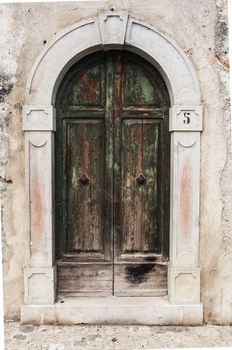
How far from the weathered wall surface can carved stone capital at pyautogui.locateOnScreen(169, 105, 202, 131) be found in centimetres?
10

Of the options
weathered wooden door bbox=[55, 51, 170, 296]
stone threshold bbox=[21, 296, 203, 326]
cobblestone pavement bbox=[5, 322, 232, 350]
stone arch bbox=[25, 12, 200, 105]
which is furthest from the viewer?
weathered wooden door bbox=[55, 51, 170, 296]

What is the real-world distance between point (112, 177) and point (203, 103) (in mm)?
1196

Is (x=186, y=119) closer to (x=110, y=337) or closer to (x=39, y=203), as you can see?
(x=39, y=203)

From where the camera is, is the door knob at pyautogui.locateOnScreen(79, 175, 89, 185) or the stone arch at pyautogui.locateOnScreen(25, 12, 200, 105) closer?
the stone arch at pyautogui.locateOnScreen(25, 12, 200, 105)

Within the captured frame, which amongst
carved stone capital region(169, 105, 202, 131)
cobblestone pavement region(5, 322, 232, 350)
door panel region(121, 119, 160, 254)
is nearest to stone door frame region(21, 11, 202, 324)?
carved stone capital region(169, 105, 202, 131)

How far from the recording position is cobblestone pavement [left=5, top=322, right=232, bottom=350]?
3.55 meters

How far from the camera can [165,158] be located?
13.2 feet

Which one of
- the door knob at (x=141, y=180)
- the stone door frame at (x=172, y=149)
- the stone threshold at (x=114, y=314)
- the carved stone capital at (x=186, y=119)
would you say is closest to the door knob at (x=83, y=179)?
the stone door frame at (x=172, y=149)

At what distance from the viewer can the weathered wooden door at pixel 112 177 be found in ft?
13.1

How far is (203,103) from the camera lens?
382 cm

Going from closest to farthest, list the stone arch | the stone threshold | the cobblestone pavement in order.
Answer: the cobblestone pavement
the stone arch
the stone threshold

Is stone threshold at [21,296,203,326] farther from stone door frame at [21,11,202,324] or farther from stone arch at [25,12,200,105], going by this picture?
stone arch at [25,12,200,105]

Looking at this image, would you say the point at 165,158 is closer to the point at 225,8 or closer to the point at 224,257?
the point at 224,257

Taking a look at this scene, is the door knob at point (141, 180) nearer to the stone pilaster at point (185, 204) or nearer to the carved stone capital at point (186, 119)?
the stone pilaster at point (185, 204)
